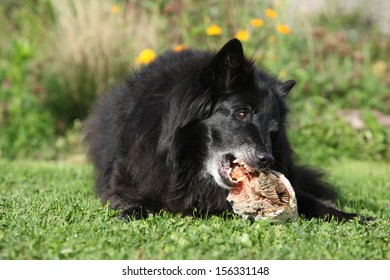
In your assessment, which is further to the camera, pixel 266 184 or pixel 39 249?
pixel 266 184

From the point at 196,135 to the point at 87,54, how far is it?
541 cm

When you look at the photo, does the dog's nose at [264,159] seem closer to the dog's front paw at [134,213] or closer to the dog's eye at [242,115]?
the dog's eye at [242,115]

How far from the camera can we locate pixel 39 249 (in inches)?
122

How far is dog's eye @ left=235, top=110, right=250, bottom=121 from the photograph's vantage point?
399 cm

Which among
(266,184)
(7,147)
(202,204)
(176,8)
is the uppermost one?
(176,8)

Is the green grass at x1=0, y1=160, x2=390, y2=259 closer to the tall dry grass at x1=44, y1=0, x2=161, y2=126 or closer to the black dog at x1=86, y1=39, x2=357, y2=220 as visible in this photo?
the black dog at x1=86, y1=39, x2=357, y2=220

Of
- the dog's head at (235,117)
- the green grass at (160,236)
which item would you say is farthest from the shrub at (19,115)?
the dog's head at (235,117)

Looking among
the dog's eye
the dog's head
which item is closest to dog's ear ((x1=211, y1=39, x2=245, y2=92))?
the dog's head

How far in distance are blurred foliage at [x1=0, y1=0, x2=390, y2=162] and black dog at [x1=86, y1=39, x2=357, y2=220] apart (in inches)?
141

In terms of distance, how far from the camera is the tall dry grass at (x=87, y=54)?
8961 millimetres

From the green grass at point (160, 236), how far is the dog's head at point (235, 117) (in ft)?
1.44

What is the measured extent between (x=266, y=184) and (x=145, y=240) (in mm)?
1023
